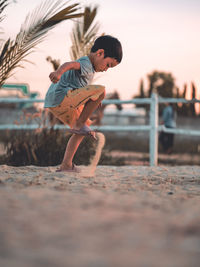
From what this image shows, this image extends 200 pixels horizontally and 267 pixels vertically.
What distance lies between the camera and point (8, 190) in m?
2.38

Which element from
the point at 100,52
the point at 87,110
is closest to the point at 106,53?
the point at 100,52

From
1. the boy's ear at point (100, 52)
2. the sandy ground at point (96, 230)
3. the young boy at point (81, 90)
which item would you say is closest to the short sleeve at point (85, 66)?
the young boy at point (81, 90)

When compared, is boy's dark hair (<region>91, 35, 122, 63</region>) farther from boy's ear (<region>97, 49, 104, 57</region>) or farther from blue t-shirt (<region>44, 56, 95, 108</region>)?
blue t-shirt (<region>44, 56, 95, 108</region>)

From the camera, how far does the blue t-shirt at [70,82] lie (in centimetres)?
370

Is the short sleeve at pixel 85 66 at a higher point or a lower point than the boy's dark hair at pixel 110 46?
lower

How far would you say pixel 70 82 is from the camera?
3793 mm

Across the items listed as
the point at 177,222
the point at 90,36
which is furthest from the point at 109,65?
the point at 90,36

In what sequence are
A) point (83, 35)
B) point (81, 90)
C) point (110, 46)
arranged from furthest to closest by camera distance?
point (83, 35), point (110, 46), point (81, 90)

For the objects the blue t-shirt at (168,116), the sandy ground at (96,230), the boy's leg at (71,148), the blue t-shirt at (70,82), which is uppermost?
the blue t-shirt at (70,82)

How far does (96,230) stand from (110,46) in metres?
2.37

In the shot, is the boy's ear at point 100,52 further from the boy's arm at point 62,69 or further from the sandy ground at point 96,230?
the sandy ground at point 96,230

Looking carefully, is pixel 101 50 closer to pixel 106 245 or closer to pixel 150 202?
pixel 150 202

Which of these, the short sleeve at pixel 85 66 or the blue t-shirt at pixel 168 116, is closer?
the short sleeve at pixel 85 66

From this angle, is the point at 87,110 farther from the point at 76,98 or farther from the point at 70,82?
the point at 70,82
